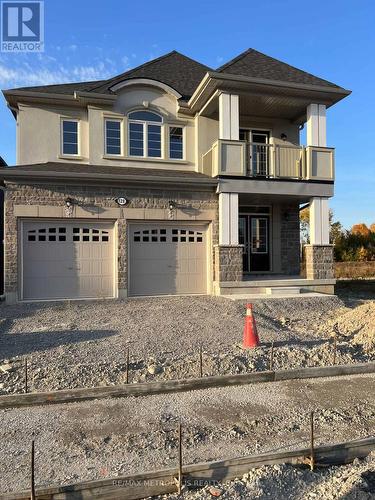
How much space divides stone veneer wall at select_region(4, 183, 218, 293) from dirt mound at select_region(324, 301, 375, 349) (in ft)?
16.5

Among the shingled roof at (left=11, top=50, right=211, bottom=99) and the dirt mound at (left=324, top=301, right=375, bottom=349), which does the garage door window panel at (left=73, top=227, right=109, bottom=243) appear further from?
the dirt mound at (left=324, top=301, right=375, bottom=349)

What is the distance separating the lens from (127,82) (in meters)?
13.2

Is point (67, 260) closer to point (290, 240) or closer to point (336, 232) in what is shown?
point (290, 240)

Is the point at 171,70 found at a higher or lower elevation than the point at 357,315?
higher

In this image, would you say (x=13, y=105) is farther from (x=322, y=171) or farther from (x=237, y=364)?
(x=237, y=364)

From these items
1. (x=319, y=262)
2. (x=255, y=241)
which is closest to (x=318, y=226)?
(x=319, y=262)

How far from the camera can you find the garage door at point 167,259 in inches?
488

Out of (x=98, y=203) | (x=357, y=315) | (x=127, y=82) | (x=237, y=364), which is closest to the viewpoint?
(x=237, y=364)

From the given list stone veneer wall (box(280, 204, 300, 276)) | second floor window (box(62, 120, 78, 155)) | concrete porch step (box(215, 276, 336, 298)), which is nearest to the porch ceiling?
stone veneer wall (box(280, 204, 300, 276))

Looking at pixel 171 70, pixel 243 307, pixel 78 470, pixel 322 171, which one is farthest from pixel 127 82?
pixel 78 470

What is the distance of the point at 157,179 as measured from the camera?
39.2ft

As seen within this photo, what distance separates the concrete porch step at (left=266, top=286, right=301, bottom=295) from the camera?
480 inches

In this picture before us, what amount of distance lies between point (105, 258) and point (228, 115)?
5796mm

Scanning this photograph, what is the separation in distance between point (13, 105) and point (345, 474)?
14.0 meters
